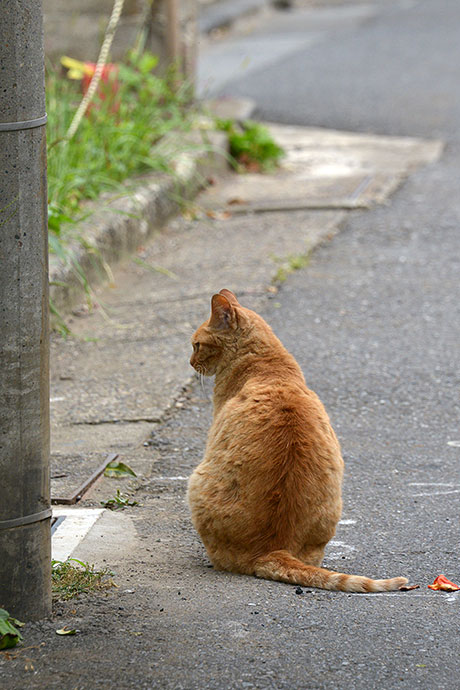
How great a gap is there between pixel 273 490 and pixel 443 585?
1.94 ft

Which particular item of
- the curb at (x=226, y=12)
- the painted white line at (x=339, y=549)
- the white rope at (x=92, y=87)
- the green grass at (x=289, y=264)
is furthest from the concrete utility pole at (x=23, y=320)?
the curb at (x=226, y=12)

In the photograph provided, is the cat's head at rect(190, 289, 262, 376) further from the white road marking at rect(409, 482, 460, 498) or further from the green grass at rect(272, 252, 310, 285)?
the green grass at rect(272, 252, 310, 285)

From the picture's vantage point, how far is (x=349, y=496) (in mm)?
3650

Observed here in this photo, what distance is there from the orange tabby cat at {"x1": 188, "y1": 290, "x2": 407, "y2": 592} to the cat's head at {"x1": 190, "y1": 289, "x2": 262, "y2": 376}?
0.23 m

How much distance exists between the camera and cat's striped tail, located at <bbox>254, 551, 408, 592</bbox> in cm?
275

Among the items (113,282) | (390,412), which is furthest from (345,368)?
(113,282)

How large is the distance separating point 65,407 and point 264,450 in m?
1.80

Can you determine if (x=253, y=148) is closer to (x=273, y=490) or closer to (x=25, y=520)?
(x=273, y=490)

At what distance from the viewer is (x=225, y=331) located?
327cm

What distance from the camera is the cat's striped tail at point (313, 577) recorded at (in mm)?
2748

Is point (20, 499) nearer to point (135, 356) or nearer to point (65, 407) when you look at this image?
point (65, 407)

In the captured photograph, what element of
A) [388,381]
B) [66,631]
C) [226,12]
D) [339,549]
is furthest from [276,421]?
[226,12]

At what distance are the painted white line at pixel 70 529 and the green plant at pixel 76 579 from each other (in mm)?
107

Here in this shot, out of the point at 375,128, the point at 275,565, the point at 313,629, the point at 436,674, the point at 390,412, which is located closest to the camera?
the point at 436,674
